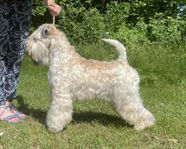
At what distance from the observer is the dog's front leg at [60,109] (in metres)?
5.45

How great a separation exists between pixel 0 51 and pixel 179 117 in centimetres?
215

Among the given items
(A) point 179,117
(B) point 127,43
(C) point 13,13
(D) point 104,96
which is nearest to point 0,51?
(C) point 13,13

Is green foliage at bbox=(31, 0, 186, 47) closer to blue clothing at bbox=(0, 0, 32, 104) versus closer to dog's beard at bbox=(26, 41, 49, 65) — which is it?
blue clothing at bbox=(0, 0, 32, 104)

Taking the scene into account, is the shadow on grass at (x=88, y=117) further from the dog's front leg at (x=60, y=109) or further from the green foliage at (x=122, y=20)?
the green foliage at (x=122, y=20)

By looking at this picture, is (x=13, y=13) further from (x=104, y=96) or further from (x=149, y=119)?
(x=149, y=119)

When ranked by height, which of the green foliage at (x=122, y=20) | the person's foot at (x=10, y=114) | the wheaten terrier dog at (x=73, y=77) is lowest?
the green foliage at (x=122, y=20)

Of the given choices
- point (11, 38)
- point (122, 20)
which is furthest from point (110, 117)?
point (122, 20)

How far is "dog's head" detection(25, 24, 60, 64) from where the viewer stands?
5.45 m

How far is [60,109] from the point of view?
546 cm

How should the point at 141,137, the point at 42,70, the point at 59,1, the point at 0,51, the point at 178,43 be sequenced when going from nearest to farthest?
the point at 141,137
the point at 0,51
the point at 42,70
the point at 178,43
the point at 59,1

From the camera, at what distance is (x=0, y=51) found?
582 cm

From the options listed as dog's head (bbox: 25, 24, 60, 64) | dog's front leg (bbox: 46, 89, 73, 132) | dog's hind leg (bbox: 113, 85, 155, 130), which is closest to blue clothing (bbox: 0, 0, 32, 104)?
dog's head (bbox: 25, 24, 60, 64)

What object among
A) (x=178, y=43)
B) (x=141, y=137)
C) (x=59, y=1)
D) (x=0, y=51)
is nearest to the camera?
(x=141, y=137)

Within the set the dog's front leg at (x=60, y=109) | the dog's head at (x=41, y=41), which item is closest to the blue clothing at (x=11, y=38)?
the dog's head at (x=41, y=41)
